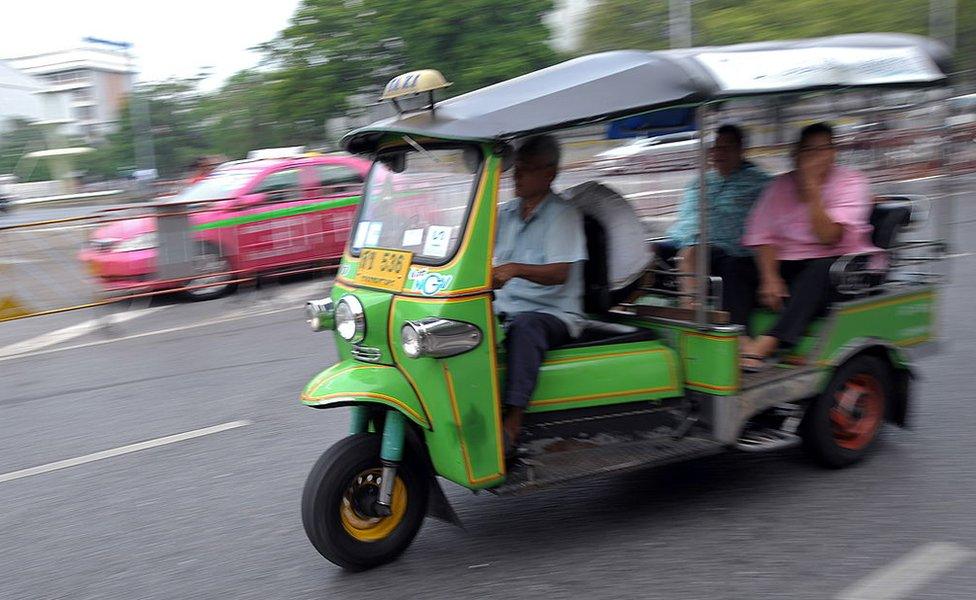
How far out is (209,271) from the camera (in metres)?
11.7

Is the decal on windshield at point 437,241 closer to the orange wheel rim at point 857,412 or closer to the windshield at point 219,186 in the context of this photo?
the orange wheel rim at point 857,412

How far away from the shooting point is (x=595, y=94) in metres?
Result: 3.97

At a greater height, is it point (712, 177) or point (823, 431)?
point (712, 177)

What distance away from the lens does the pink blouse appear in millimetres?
4934

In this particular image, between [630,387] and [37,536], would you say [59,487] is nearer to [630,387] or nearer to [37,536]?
[37,536]

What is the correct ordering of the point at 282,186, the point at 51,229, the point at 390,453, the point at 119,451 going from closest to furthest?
the point at 390,453, the point at 119,451, the point at 51,229, the point at 282,186

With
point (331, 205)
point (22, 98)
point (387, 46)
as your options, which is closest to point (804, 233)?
point (331, 205)

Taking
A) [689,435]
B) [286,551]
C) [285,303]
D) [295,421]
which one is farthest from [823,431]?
[285,303]

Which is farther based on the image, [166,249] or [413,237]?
[166,249]

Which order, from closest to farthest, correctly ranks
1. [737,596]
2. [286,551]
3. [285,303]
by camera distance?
1. [737,596]
2. [286,551]
3. [285,303]

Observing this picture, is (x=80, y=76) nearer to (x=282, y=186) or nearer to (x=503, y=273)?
(x=282, y=186)

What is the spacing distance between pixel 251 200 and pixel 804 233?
8.27 m

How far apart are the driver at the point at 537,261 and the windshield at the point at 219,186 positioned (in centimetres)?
803

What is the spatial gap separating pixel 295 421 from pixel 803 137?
144 inches
